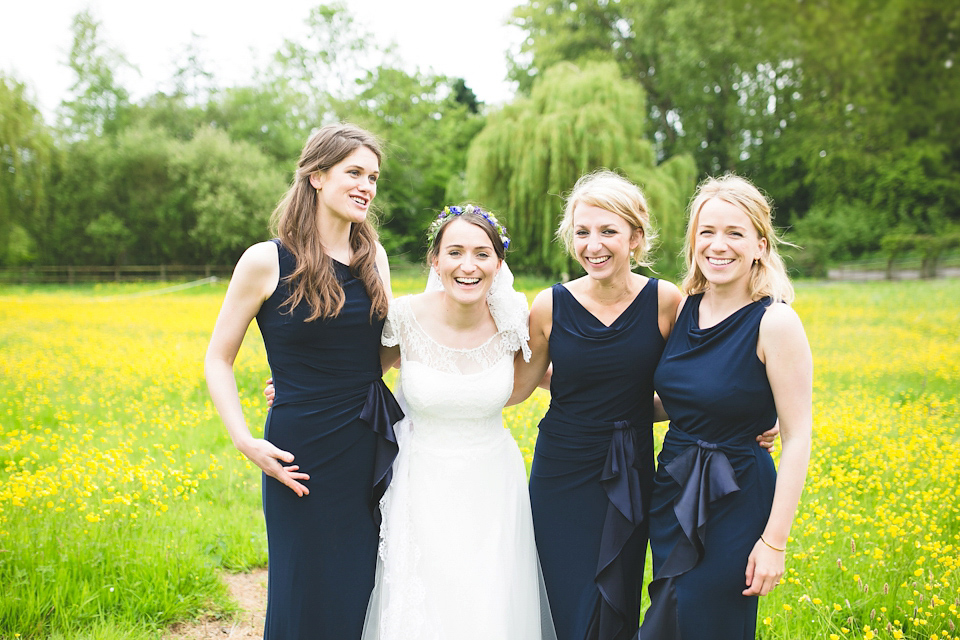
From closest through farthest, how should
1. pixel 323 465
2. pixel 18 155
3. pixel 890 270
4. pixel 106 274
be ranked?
pixel 323 465, pixel 18 155, pixel 890 270, pixel 106 274

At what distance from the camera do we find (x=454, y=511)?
9.54 ft

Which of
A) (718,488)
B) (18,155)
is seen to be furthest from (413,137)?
(718,488)

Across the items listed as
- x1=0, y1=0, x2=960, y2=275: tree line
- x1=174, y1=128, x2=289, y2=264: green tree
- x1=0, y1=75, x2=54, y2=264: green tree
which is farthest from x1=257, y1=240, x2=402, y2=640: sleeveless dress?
x1=174, y1=128, x2=289, y2=264: green tree

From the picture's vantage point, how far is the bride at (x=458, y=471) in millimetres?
2797

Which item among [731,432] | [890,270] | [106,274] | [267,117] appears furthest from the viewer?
[267,117]

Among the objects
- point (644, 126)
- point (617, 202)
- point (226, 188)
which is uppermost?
point (644, 126)

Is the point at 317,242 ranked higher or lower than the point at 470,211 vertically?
lower

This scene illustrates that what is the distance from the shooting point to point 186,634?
11.5ft

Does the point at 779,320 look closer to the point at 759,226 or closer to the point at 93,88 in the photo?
the point at 759,226

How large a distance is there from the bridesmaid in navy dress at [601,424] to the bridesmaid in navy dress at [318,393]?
79 cm

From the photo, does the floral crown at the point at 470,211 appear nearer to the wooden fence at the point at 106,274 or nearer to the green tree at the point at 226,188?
the green tree at the point at 226,188

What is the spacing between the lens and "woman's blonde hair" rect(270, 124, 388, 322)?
2.77 meters

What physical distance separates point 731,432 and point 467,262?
51.6 inches

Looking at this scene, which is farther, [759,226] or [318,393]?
[318,393]
